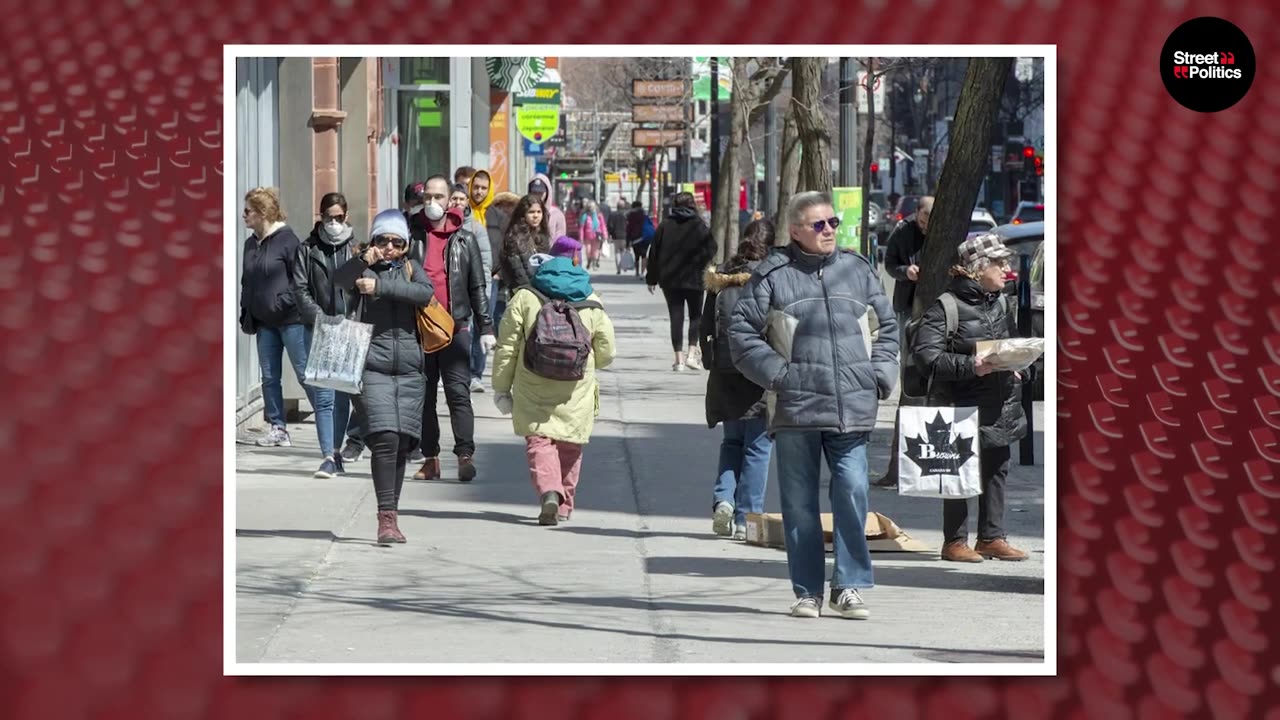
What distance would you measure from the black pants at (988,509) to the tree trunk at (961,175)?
206 cm

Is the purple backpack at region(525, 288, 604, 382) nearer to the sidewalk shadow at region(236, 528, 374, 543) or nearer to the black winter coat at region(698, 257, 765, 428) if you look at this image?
the black winter coat at region(698, 257, 765, 428)

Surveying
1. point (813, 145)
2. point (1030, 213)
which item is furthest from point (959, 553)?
point (1030, 213)

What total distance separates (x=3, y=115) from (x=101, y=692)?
1842mm

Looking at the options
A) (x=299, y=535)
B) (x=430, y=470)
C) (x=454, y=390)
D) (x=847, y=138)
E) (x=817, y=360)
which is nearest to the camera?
(x=817, y=360)

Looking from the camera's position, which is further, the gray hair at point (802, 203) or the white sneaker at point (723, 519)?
the white sneaker at point (723, 519)

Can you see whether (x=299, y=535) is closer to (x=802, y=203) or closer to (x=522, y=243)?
(x=802, y=203)

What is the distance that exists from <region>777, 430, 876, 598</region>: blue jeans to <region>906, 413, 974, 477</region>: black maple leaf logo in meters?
0.25

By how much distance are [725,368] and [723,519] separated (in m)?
0.77

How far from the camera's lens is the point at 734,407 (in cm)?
1007

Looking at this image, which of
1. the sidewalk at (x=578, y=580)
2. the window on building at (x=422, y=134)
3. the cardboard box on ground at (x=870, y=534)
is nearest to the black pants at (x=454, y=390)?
the sidewalk at (x=578, y=580)

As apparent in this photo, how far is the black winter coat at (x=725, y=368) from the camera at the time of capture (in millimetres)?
10062

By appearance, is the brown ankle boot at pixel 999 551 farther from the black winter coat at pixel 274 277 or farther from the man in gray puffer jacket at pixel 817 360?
the black winter coat at pixel 274 277

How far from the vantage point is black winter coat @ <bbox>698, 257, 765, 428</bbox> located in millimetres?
10062

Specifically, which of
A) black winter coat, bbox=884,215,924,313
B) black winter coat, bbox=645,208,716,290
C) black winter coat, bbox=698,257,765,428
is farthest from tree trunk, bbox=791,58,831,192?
black winter coat, bbox=698,257,765,428
